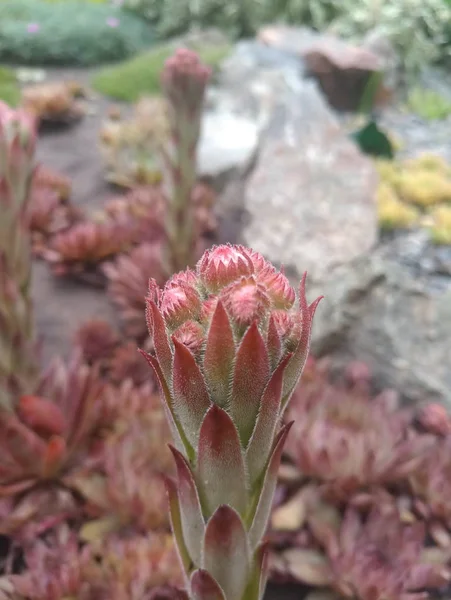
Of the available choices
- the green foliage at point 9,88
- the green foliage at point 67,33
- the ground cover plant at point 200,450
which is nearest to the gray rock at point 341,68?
the green foliage at point 67,33

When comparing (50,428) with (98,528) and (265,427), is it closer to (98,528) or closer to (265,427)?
(98,528)

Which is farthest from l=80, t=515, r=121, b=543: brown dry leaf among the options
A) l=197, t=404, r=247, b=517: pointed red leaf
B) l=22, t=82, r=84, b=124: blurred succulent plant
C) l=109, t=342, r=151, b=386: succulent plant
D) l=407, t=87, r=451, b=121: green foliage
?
l=407, t=87, r=451, b=121: green foliage

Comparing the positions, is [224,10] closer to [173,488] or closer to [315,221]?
[315,221]

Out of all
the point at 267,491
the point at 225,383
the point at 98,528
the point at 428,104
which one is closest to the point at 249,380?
the point at 225,383

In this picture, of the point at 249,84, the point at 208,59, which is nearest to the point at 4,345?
the point at 249,84

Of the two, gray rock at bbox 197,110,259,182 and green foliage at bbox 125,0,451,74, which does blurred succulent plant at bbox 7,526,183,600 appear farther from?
green foliage at bbox 125,0,451,74

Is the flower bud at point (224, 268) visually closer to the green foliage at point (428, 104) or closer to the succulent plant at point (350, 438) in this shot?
the succulent plant at point (350, 438)
